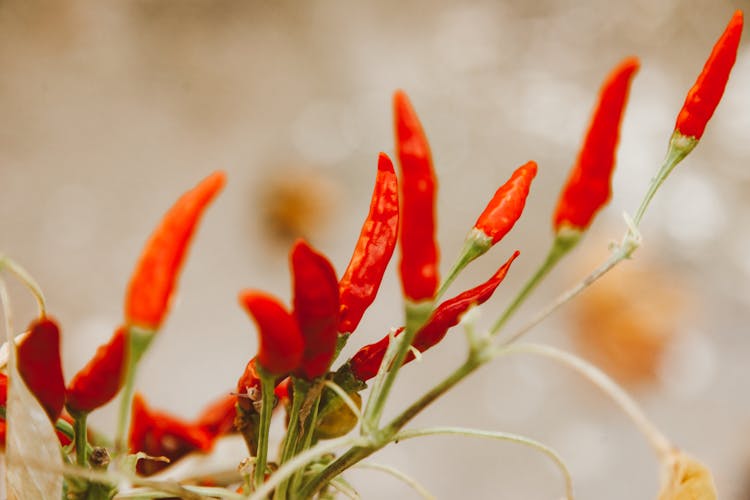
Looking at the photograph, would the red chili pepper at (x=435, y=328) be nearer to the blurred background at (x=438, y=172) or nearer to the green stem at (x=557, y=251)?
the green stem at (x=557, y=251)

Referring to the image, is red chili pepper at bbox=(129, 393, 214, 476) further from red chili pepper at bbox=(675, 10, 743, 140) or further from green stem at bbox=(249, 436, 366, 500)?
red chili pepper at bbox=(675, 10, 743, 140)

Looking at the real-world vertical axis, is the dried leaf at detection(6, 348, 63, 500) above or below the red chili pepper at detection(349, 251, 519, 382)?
below

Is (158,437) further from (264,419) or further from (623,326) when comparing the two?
(623,326)

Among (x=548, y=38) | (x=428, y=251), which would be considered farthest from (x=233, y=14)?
(x=428, y=251)

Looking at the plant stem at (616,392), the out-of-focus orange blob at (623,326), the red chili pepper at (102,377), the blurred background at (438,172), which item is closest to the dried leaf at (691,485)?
the plant stem at (616,392)

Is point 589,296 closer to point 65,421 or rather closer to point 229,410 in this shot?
point 229,410

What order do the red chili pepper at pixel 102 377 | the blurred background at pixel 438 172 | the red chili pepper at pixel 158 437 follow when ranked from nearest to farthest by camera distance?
the red chili pepper at pixel 102 377 < the red chili pepper at pixel 158 437 < the blurred background at pixel 438 172

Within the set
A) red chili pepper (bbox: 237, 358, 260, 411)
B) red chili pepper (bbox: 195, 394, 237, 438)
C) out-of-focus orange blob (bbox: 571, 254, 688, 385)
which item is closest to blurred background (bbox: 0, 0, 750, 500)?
out-of-focus orange blob (bbox: 571, 254, 688, 385)
